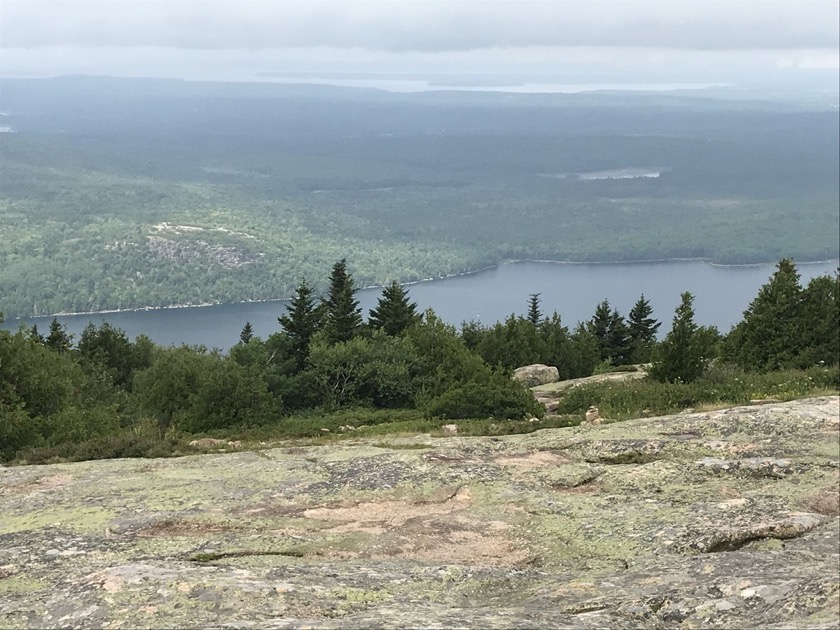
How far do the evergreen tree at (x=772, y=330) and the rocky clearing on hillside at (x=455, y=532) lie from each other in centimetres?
2107

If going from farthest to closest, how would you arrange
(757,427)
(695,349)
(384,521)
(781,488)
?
(695,349) → (757,427) → (781,488) → (384,521)

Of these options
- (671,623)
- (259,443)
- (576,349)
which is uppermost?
(671,623)

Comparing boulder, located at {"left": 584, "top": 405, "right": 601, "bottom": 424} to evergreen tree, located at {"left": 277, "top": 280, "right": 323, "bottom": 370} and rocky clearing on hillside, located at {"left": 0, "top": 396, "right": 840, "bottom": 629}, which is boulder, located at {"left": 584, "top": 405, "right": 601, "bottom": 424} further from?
evergreen tree, located at {"left": 277, "top": 280, "right": 323, "bottom": 370}

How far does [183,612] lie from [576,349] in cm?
6330

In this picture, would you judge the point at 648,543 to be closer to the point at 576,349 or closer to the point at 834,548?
the point at 834,548

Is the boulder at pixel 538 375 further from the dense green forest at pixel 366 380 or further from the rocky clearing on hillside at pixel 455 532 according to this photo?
the rocky clearing on hillside at pixel 455 532

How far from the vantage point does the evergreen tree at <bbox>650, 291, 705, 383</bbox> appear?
106 feet

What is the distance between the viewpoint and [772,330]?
127 ft

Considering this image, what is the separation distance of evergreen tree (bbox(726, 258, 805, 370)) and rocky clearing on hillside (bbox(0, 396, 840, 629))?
21.1 meters

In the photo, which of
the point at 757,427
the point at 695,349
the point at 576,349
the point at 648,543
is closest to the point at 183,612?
the point at 648,543

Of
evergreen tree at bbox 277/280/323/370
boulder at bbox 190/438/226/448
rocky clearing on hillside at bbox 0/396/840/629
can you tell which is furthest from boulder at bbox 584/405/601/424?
evergreen tree at bbox 277/280/323/370

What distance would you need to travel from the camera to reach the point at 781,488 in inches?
515

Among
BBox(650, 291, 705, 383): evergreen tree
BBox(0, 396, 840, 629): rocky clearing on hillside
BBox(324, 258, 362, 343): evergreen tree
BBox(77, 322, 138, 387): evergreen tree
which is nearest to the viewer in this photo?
BBox(0, 396, 840, 629): rocky clearing on hillside

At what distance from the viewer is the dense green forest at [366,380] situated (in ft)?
73.0
